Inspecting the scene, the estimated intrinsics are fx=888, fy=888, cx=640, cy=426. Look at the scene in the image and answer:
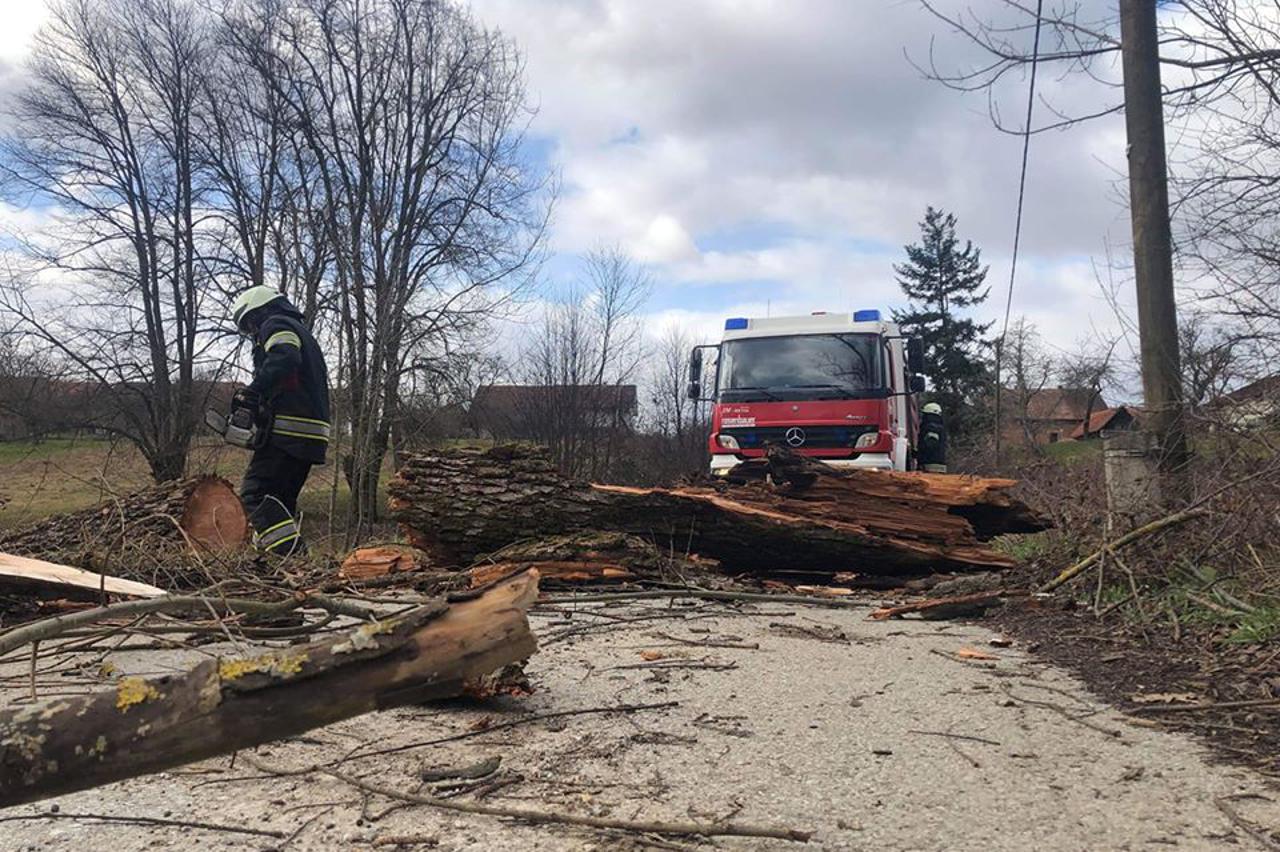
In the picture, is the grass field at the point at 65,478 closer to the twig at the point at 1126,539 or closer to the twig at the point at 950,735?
the twig at the point at 950,735

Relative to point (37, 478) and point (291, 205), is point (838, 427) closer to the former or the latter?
point (37, 478)

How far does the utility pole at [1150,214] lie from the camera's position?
5633 millimetres

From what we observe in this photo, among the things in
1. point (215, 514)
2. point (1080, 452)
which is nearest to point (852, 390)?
point (1080, 452)

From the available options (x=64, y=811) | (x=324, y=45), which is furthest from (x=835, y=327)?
(x=324, y=45)

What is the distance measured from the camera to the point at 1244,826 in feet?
6.23

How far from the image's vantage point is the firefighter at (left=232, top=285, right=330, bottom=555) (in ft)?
20.2

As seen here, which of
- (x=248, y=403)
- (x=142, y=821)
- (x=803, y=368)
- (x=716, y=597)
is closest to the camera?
(x=142, y=821)

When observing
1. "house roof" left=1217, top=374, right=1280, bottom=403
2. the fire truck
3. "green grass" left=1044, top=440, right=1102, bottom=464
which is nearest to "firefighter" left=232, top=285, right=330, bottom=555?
the fire truck

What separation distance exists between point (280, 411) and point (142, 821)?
4.63 m

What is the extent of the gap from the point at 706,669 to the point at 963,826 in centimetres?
156

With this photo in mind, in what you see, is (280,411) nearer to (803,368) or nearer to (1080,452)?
(803,368)

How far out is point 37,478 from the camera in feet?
21.2

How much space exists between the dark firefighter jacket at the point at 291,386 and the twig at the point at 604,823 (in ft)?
15.0

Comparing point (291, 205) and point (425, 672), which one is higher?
point (291, 205)
